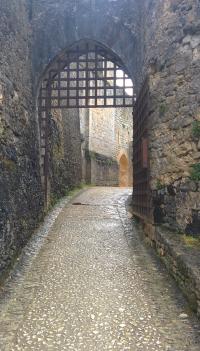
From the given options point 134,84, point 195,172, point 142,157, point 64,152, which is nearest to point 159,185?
point 142,157

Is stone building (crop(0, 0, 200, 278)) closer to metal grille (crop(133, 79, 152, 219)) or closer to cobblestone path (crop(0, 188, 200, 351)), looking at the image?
metal grille (crop(133, 79, 152, 219))

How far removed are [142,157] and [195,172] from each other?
1.44 metres

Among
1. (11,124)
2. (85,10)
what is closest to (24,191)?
(11,124)

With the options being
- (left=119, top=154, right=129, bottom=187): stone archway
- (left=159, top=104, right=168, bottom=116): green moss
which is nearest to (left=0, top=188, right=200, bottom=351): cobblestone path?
(left=159, top=104, right=168, bottom=116): green moss

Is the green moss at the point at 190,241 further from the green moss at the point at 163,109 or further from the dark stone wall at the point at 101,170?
the dark stone wall at the point at 101,170

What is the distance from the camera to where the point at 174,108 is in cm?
516

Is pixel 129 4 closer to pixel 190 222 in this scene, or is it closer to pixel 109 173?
pixel 190 222

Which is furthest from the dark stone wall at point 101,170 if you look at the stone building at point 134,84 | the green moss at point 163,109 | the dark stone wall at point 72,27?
the green moss at point 163,109

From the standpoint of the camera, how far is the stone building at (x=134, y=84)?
4.91m

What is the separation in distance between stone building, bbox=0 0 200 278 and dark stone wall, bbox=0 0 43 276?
0.01 m

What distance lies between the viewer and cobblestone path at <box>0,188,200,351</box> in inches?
130

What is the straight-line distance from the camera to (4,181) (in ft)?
16.8

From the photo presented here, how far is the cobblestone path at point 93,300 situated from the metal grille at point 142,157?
67 cm

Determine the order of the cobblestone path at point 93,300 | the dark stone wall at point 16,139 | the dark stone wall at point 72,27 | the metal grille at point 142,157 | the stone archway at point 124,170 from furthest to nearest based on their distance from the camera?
the stone archway at point 124,170, the dark stone wall at point 72,27, the metal grille at point 142,157, the dark stone wall at point 16,139, the cobblestone path at point 93,300
